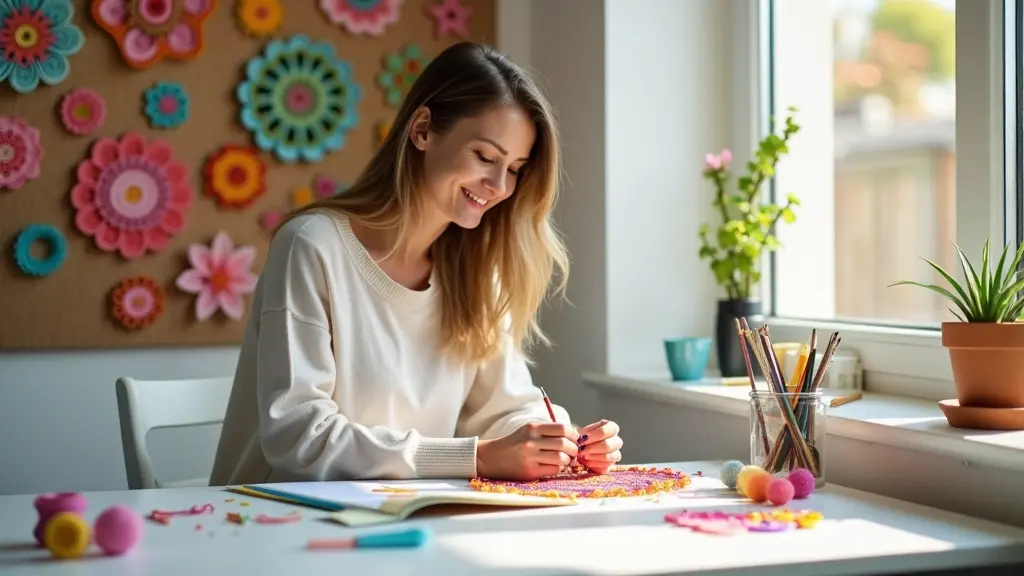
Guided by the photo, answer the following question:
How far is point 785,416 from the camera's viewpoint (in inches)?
55.4

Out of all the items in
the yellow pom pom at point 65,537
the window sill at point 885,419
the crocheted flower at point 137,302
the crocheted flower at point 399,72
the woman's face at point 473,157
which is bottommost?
the yellow pom pom at point 65,537

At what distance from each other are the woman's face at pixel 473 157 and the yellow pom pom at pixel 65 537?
84 cm

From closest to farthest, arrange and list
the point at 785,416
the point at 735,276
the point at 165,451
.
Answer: the point at 785,416
the point at 735,276
the point at 165,451

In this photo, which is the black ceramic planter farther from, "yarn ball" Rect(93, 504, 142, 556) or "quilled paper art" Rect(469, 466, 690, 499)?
"yarn ball" Rect(93, 504, 142, 556)

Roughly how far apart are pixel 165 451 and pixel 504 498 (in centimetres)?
136

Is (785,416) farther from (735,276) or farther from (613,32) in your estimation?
(613,32)

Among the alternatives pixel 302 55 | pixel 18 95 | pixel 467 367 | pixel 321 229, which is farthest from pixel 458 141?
pixel 18 95

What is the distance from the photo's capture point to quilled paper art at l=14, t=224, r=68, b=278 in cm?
225

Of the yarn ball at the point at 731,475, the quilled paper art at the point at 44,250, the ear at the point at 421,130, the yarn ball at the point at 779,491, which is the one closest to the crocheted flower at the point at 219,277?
the quilled paper art at the point at 44,250

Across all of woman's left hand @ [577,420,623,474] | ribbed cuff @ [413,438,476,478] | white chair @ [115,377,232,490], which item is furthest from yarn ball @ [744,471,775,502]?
white chair @ [115,377,232,490]

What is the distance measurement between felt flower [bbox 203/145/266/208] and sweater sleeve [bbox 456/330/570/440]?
2.80 ft

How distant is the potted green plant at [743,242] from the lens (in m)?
2.04

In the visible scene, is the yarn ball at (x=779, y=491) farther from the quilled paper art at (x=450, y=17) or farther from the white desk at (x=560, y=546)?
the quilled paper art at (x=450, y=17)

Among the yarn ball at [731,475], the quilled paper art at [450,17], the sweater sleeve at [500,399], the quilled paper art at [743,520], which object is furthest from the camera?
the quilled paper art at [450,17]
